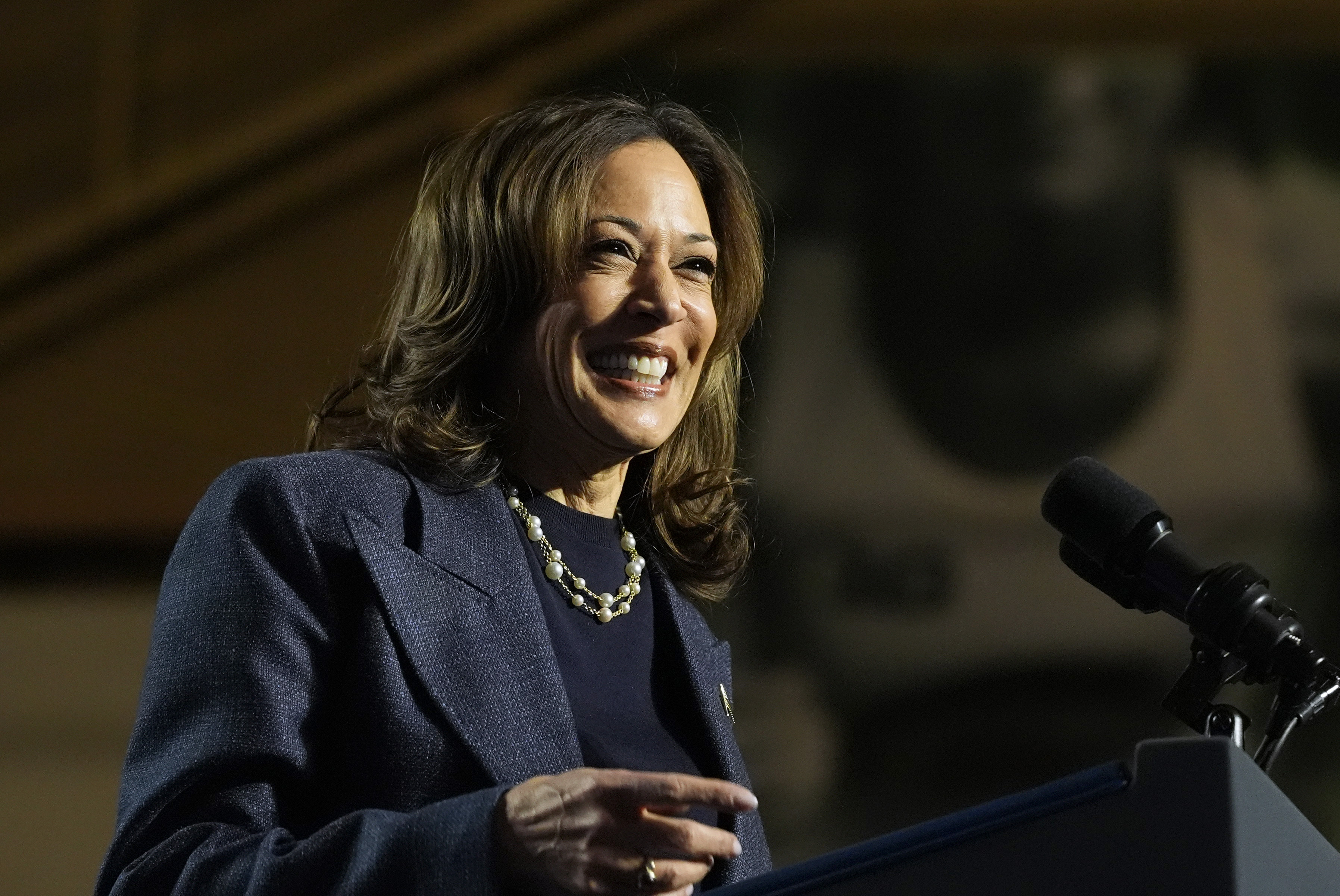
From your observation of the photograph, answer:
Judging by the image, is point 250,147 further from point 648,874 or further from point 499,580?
point 648,874

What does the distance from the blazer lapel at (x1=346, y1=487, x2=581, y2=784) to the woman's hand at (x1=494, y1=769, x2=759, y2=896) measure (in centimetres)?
28

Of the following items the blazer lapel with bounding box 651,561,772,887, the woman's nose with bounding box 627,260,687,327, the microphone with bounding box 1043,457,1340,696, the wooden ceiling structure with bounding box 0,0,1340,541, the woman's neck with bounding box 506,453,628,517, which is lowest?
the blazer lapel with bounding box 651,561,772,887

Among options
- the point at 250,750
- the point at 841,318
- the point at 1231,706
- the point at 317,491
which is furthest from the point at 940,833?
the point at 841,318

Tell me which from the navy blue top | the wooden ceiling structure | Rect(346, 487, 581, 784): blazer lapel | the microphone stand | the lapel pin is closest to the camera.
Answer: the microphone stand

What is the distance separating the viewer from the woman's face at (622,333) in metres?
1.68

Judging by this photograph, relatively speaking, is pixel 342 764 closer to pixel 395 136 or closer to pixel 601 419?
pixel 601 419

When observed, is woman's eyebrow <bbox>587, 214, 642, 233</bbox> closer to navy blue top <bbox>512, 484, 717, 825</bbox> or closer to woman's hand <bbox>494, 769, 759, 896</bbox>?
navy blue top <bbox>512, 484, 717, 825</bbox>

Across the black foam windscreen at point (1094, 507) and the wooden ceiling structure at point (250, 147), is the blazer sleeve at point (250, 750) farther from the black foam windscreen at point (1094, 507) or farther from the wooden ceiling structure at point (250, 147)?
the wooden ceiling structure at point (250, 147)

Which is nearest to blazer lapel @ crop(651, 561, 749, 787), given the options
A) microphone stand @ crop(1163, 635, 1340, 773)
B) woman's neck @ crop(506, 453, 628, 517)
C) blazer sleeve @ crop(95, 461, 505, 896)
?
woman's neck @ crop(506, 453, 628, 517)

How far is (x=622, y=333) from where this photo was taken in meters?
1.70

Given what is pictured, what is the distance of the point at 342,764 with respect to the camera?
137 centimetres

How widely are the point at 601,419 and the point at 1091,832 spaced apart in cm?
92

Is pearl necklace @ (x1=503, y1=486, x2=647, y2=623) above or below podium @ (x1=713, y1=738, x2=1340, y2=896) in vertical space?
above

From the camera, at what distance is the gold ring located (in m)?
1.01
